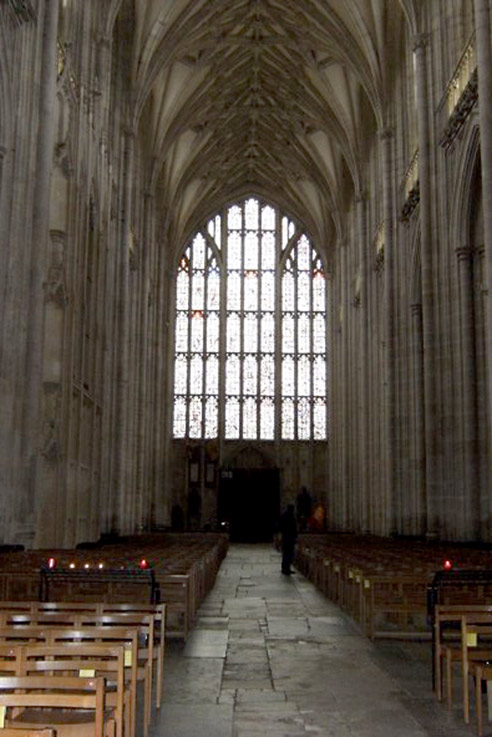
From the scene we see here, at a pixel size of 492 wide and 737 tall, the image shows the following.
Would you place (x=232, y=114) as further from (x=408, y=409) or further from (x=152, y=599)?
(x=152, y=599)

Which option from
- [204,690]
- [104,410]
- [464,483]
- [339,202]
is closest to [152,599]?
[204,690]

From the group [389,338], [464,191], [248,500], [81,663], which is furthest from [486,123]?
[248,500]

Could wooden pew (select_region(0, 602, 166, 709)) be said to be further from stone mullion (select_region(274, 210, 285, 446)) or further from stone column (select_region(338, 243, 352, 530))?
stone mullion (select_region(274, 210, 285, 446))

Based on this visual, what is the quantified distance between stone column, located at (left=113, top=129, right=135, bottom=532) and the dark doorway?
1612 cm

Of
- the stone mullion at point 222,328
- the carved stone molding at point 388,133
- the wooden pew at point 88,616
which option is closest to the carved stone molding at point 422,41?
the carved stone molding at point 388,133

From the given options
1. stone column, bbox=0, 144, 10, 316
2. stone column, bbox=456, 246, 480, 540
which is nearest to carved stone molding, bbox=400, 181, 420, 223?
stone column, bbox=456, 246, 480, 540

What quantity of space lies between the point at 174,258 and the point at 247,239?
4532 millimetres

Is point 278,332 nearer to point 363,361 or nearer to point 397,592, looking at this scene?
point 363,361

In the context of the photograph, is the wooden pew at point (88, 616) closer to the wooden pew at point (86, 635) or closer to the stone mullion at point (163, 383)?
the wooden pew at point (86, 635)

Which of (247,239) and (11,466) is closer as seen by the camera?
(11,466)

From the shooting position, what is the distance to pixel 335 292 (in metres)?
45.7

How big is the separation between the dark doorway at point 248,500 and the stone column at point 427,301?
79.2 feet

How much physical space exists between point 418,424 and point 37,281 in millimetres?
13584

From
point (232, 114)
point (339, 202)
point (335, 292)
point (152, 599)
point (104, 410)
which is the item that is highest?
point (232, 114)
